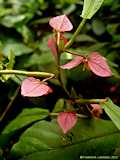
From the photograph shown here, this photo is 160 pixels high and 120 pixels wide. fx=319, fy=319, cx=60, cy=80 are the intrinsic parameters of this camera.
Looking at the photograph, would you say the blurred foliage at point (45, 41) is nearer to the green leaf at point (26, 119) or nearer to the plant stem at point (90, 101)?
the green leaf at point (26, 119)

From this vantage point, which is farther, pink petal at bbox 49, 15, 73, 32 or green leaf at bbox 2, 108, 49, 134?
green leaf at bbox 2, 108, 49, 134

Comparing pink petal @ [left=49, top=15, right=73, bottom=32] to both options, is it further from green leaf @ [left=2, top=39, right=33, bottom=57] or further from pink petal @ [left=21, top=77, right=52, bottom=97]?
green leaf @ [left=2, top=39, right=33, bottom=57]

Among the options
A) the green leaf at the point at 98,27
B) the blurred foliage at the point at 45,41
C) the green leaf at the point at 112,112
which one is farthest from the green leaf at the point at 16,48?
the green leaf at the point at 112,112

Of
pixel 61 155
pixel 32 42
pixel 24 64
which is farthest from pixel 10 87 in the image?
pixel 61 155

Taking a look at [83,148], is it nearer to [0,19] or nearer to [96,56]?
[96,56]

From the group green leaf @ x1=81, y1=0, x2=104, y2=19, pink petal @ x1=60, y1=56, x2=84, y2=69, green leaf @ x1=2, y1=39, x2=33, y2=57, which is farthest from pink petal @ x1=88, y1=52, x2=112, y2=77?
green leaf @ x1=2, y1=39, x2=33, y2=57

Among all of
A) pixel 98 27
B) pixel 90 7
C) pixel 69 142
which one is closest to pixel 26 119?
pixel 69 142

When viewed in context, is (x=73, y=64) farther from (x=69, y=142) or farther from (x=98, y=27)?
(x=98, y=27)
